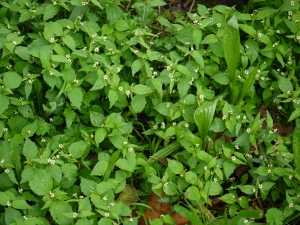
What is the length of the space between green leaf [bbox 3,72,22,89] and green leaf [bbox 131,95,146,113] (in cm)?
81

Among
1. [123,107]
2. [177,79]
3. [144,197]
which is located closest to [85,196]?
[144,197]

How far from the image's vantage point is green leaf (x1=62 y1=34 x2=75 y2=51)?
336cm

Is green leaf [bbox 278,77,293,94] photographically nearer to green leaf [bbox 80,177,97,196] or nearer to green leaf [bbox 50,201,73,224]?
green leaf [bbox 80,177,97,196]

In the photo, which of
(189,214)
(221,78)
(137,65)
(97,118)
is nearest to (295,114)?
(221,78)

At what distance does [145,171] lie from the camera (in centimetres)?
320

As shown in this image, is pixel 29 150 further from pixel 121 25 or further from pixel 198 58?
pixel 198 58

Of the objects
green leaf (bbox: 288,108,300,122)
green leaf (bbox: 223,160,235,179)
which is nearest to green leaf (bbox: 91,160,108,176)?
green leaf (bbox: 223,160,235,179)

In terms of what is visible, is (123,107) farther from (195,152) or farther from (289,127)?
(289,127)

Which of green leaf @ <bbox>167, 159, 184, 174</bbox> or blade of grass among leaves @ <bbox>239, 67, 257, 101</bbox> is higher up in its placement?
blade of grass among leaves @ <bbox>239, 67, 257, 101</bbox>

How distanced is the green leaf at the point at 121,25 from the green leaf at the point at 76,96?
25.4 inches

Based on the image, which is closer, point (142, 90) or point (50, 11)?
point (142, 90)

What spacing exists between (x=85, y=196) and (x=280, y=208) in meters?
1.38

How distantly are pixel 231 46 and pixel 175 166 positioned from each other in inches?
40.1

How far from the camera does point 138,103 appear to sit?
3330 millimetres
